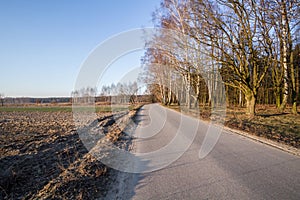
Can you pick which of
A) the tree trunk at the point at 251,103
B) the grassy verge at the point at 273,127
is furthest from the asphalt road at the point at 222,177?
the tree trunk at the point at 251,103

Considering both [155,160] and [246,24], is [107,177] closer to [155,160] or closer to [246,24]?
[155,160]

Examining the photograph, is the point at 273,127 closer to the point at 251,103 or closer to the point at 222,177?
the point at 251,103

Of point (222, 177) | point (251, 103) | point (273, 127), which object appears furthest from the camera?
point (251, 103)

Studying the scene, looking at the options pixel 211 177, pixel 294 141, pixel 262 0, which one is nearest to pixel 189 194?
pixel 211 177

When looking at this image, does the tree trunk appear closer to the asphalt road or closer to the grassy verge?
the grassy verge

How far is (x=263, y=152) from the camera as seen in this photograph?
18.6 feet

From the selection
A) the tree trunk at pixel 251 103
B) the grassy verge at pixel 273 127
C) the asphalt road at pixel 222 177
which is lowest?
the asphalt road at pixel 222 177

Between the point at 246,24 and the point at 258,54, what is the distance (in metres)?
2.07

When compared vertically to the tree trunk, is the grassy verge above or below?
below

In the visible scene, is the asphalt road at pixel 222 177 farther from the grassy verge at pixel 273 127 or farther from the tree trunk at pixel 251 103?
the tree trunk at pixel 251 103

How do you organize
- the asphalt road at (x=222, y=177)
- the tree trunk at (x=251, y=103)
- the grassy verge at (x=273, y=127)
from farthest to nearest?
the tree trunk at (x=251, y=103) → the grassy verge at (x=273, y=127) → the asphalt road at (x=222, y=177)

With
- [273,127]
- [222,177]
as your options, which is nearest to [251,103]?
[273,127]

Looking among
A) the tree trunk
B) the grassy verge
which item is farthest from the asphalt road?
the tree trunk

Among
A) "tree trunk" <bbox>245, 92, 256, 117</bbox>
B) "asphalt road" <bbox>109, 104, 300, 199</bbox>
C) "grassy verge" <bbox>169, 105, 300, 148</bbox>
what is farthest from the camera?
"tree trunk" <bbox>245, 92, 256, 117</bbox>
